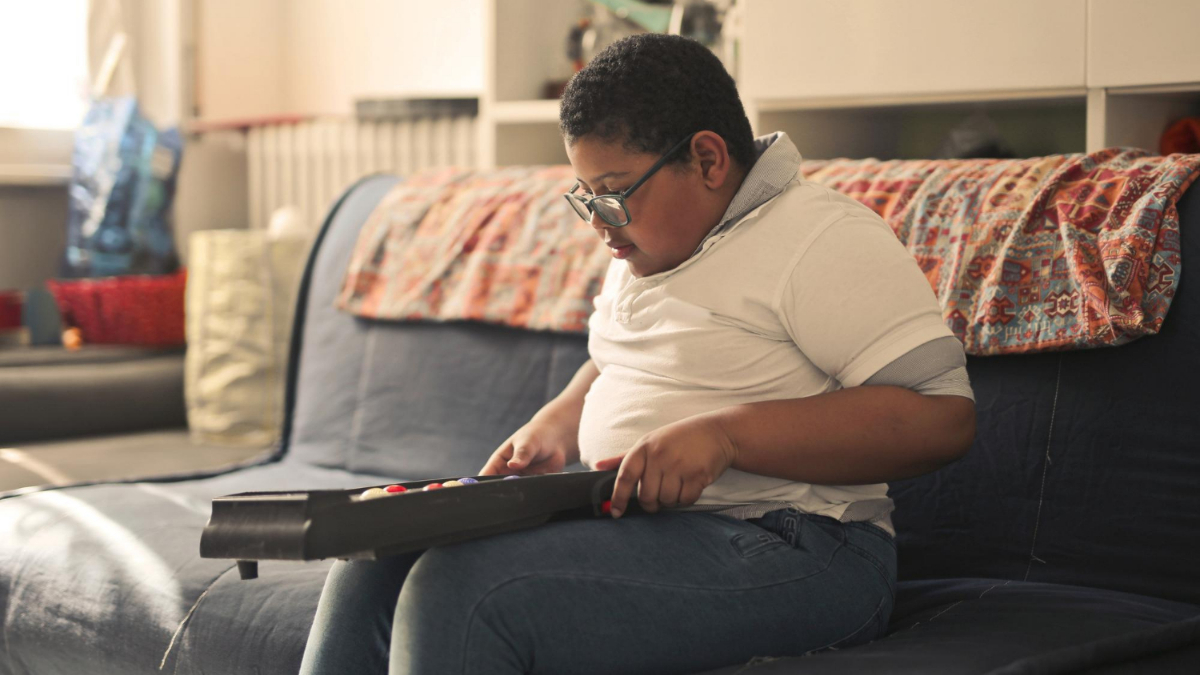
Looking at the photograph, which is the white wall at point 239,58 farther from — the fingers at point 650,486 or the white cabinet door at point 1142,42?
the fingers at point 650,486

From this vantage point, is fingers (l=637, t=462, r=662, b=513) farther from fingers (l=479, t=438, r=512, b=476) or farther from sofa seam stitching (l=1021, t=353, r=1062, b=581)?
sofa seam stitching (l=1021, t=353, r=1062, b=581)

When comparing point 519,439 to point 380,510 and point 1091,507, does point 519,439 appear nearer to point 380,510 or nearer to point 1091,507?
point 380,510

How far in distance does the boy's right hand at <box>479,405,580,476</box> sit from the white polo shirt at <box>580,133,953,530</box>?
10cm

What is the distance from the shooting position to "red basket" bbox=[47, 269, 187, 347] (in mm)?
2596

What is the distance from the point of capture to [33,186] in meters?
3.12

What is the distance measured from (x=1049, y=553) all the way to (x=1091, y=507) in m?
0.07

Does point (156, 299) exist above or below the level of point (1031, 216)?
below

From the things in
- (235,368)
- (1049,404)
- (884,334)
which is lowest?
(235,368)

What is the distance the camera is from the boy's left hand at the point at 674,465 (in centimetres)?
97

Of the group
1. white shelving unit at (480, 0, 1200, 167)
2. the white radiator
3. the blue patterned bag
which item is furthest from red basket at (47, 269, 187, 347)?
white shelving unit at (480, 0, 1200, 167)

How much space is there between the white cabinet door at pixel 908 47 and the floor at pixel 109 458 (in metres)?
1.15

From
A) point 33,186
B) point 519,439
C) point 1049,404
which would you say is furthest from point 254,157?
point 1049,404

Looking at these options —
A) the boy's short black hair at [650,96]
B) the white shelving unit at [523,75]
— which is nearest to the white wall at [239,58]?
the white shelving unit at [523,75]

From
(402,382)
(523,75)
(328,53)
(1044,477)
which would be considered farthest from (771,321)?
(328,53)
